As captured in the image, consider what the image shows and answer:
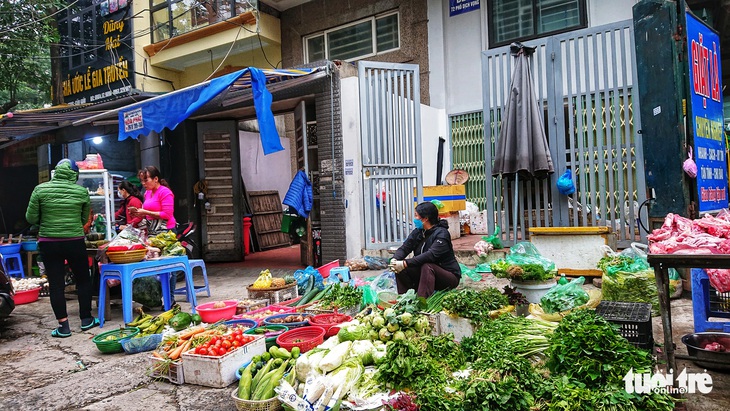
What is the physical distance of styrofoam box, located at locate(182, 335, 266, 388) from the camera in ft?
12.2

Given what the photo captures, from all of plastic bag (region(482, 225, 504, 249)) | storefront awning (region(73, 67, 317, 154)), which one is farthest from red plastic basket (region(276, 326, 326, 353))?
plastic bag (region(482, 225, 504, 249))

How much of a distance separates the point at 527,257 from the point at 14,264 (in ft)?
32.4

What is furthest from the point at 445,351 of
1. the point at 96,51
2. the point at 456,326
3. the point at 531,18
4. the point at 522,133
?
the point at 96,51

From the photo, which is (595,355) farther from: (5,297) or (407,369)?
(5,297)

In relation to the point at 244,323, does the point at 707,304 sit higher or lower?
higher

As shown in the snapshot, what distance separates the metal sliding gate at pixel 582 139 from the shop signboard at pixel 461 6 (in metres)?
3.71

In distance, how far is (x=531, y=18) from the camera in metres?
10.2

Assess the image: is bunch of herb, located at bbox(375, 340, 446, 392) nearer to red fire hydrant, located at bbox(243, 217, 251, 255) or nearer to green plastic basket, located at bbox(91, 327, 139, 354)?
green plastic basket, located at bbox(91, 327, 139, 354)

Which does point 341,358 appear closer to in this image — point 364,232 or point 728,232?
point 728,232

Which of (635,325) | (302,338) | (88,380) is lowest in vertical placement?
(88,380)

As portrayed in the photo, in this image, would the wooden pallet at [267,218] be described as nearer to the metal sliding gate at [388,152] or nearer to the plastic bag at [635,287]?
the metal sliding gate at [388,152]

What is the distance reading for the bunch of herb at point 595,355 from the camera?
2705 mm

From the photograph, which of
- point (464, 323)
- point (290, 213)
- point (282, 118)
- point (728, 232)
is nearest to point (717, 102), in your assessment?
point (728, 232)

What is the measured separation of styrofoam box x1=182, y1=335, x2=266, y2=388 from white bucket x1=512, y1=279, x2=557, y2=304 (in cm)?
285
